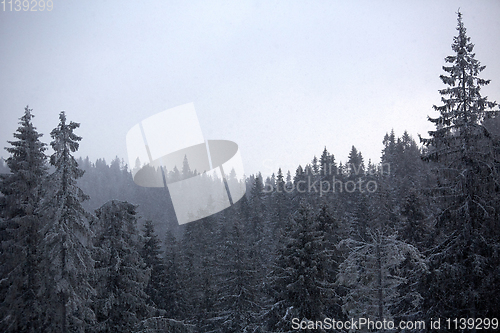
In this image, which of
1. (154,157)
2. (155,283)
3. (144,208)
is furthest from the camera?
(144,208)

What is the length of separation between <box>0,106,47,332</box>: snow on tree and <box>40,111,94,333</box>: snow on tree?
945 millimetres

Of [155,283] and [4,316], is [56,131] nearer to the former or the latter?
[4,316]

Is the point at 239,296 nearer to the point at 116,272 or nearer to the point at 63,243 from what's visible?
the point at 116,272

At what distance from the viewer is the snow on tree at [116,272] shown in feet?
49.9

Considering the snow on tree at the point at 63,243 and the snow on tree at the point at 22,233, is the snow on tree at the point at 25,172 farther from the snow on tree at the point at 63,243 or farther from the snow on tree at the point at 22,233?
the snow on tree at the point at 63,243

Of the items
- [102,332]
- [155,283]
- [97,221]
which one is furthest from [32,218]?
[155,283]

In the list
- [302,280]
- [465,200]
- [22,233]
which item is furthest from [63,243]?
[465,200]

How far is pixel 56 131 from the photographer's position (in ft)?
44.2

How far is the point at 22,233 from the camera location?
14086mm

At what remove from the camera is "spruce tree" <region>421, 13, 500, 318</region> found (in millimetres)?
10958

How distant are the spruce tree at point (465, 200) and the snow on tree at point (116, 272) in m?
14.2

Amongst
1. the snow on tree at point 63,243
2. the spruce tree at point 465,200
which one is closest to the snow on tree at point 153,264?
the snow on tree at point 63,243

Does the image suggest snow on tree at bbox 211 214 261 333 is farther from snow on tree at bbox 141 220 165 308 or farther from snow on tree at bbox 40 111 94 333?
snow on tree at bbox 40 111 94 333

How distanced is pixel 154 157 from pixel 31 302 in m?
9.97
